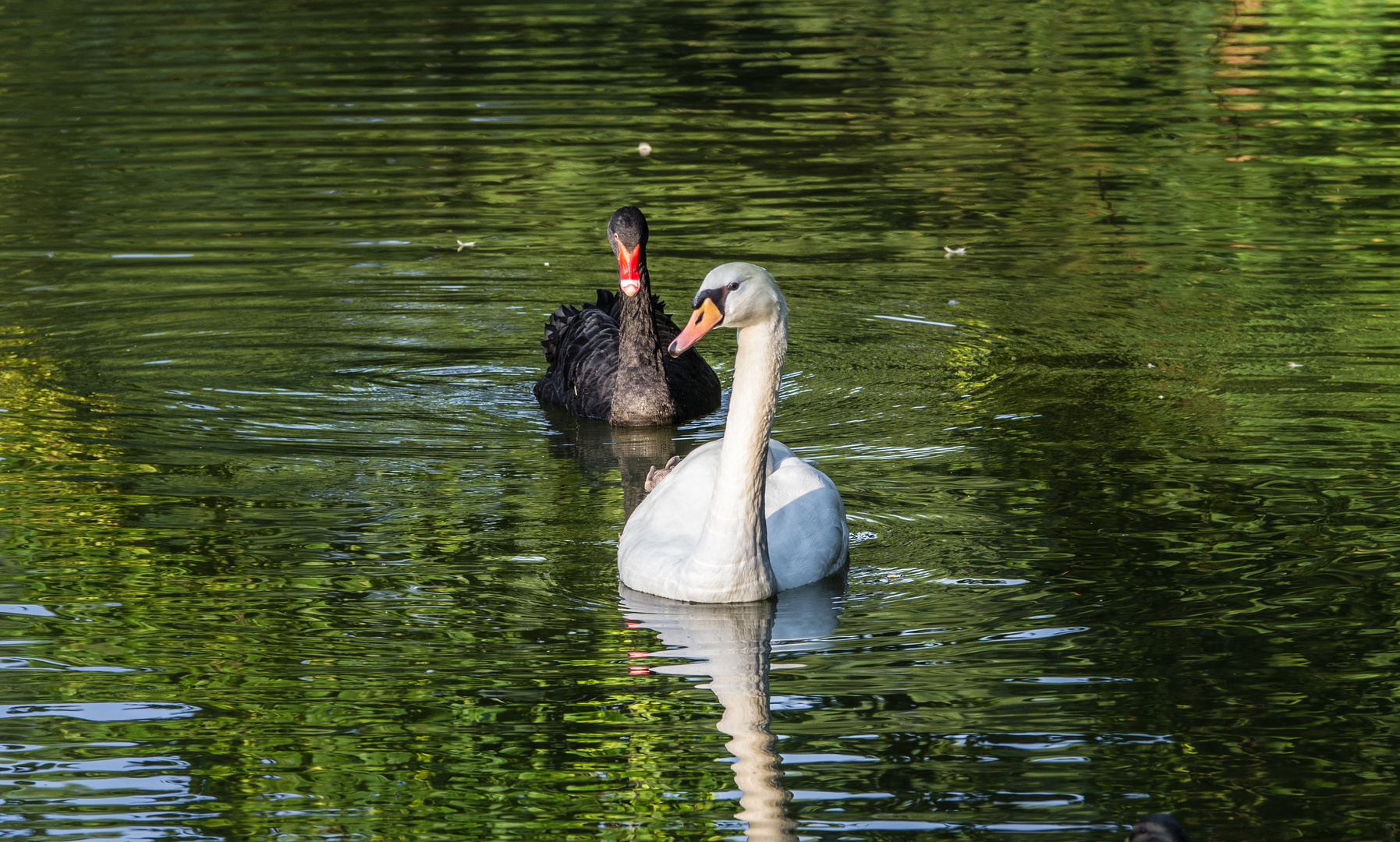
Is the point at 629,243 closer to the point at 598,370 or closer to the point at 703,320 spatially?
the point at 598,370

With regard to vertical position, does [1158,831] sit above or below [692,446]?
below

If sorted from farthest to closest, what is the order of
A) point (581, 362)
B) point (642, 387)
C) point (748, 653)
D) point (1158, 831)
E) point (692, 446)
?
point (581, 362) → point (642, 387) → point (692, 446) → point (748, 653) → point (1158, 831)

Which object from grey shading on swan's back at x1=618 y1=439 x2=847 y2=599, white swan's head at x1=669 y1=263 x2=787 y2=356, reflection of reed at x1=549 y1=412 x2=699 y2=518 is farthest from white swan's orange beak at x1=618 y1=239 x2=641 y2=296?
white swan's head at x1=669 y1=263 x2=787 y2=356

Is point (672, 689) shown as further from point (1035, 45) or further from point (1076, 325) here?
point (1035, 45)

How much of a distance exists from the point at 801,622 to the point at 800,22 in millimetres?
22829

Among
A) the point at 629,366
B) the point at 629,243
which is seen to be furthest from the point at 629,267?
the point at 629,366

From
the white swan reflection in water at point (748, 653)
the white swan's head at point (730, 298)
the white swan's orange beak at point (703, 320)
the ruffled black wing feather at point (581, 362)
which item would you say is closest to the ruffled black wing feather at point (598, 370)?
the ruffled black wing feather at point (581, 362)

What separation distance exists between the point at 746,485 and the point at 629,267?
3961 mm

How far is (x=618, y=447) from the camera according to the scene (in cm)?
1120

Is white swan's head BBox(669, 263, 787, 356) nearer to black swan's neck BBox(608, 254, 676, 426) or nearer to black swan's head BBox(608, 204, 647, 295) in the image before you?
black swan's head BBox(608, 204, 647, 295)

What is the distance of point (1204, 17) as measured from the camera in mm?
28078

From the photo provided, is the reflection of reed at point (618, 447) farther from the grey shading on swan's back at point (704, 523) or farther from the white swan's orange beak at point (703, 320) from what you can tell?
the white swan's orange beak at point (703, 320)

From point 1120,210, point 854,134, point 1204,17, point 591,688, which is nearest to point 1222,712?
point 591,688

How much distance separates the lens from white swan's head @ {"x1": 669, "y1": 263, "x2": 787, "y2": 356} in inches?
299
